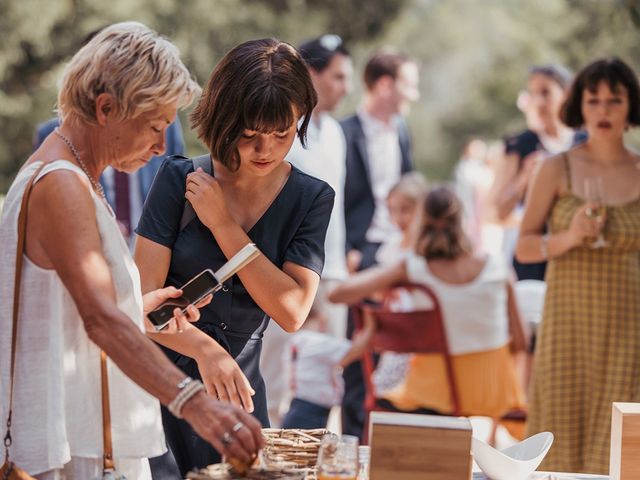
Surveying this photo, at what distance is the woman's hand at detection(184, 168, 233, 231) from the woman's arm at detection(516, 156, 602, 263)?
6.36ft

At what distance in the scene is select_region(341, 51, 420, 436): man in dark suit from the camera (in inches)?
252

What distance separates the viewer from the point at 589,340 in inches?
165

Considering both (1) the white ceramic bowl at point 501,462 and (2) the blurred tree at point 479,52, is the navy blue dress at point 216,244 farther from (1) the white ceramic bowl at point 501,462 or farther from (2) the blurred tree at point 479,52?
(2) the blurred tree at point 479,52

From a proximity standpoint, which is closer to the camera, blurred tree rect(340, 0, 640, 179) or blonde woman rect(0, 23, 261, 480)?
blonde woman rect(0, 23, 261, 480)

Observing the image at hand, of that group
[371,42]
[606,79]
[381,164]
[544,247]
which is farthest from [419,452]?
[371,42]

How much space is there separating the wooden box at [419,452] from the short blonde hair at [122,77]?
813 mm

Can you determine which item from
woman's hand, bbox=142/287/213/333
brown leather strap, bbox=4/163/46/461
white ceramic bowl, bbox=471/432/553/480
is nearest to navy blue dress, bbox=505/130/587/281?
white ceramic bowl, bbox=471/432/553/480

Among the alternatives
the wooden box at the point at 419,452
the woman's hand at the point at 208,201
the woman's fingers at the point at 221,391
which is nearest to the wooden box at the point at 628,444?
the wooden box at the point at 419,452

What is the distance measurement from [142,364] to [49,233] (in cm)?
30

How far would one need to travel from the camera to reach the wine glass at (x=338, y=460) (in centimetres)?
209

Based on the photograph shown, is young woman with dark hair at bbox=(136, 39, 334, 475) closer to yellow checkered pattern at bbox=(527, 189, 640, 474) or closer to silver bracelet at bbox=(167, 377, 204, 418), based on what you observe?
silver bracelet at bbox=(167, 377, 204, 418)

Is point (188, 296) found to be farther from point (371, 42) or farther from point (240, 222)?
point (371, 42)

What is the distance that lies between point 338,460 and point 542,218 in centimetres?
237

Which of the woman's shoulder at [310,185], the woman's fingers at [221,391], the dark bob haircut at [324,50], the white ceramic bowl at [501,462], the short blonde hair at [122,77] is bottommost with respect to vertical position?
the white ceramic bowl at [501,462]
